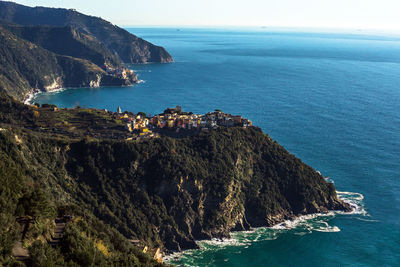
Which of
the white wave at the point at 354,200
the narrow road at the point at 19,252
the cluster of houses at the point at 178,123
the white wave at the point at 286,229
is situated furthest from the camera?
the cluster of houses at the point at 178,123

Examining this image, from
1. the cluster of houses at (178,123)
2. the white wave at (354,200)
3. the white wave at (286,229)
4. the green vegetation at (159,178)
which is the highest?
the cluster of houses at (178,123)

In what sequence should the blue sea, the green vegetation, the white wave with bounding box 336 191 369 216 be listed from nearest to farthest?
the green vegetation, the blue sea, the white wave with bounding box 336 191 369 216

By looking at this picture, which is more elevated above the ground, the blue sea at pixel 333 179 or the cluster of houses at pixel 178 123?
the cluster of houses at pixel 178 123

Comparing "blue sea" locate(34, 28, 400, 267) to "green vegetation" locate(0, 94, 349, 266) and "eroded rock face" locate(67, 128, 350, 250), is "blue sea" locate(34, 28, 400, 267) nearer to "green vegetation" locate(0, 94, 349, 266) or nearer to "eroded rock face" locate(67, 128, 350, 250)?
"eroded rock face" locate(67, 128, 350, 250)

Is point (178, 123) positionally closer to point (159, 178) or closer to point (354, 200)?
point (159, 178)

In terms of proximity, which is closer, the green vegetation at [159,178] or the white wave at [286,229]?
the green vegetation at [159,178]

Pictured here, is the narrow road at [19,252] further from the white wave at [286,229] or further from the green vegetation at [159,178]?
the white wave at [286,229]

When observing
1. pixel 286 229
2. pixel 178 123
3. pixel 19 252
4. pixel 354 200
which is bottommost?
pixel 286 229

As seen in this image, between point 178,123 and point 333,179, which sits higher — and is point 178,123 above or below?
above

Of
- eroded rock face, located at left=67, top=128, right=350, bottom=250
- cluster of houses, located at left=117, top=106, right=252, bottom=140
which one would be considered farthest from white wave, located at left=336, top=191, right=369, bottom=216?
cluster of houses, located at left=117, top=106, right=252, bottom=140

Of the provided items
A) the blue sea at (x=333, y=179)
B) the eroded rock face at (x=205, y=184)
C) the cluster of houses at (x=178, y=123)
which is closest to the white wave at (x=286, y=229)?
the blue sea at (x=333, y=179)

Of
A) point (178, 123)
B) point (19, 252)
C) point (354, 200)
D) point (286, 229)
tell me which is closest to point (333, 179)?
point (354, 200)

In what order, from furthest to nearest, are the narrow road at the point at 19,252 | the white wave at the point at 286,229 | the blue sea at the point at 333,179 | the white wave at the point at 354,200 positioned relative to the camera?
the white wave at the point at 354,200 → the white wave at the point at 286,229 → the blue sea at the point at 333,179 → the narrow road at the point at 19,252
